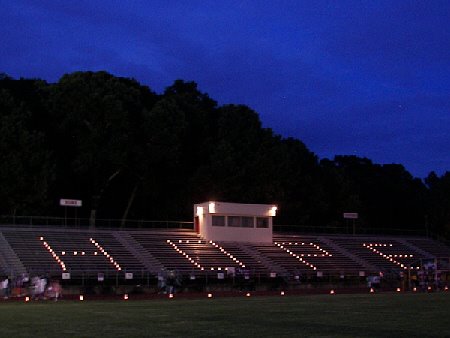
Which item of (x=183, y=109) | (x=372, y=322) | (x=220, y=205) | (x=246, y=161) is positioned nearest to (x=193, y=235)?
(x=220, y=205)

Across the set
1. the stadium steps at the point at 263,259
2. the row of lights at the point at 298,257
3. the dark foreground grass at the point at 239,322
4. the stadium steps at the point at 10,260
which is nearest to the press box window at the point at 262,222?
the row of lights at the point at 298,257

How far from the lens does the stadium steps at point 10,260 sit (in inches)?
1703

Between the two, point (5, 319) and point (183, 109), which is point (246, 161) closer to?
point (183, 109)

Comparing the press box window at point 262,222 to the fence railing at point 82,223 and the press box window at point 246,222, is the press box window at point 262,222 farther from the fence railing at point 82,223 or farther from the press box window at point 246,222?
the fence railing at point 82,223

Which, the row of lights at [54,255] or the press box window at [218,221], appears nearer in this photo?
the row of lights at [54,255]

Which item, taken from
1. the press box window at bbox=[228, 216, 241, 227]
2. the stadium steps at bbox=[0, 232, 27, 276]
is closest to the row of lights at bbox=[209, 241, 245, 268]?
the press box window at bbox=[228, 216, 241, 227]

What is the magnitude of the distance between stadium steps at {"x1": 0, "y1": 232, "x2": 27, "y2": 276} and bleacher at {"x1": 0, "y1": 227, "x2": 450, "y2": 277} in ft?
0.40

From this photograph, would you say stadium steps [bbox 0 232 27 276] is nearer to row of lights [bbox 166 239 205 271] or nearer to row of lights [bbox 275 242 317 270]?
row of lights [bbox 166 239 205 271]

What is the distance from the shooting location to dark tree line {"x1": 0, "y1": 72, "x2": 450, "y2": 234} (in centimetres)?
5438

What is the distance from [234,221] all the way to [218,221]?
152cm

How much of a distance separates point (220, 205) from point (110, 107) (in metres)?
11.6

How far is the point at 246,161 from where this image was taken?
205 ft

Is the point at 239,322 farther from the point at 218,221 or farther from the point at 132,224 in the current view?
the point at 132,224

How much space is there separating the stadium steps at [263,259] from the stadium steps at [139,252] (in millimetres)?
8534
